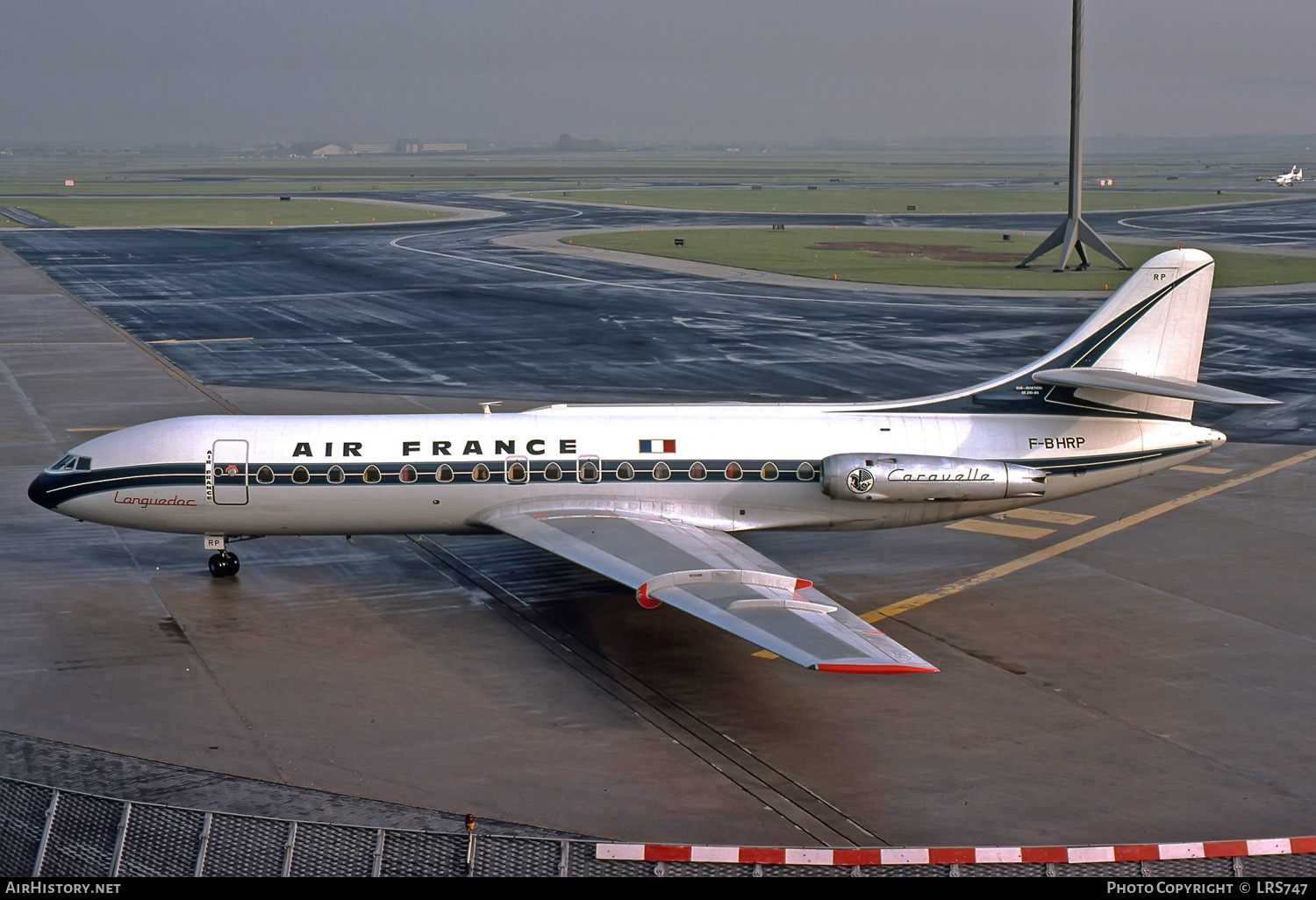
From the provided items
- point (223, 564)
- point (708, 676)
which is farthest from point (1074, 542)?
point (223, 564)

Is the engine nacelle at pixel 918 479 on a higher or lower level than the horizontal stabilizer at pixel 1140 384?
lower

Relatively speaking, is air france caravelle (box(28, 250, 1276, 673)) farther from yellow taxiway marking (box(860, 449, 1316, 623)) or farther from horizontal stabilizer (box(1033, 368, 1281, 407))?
yellow taxiway marking (box(860, 449, 1316, 623))

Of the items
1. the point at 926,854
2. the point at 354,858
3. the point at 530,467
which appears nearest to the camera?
the point at 354,858

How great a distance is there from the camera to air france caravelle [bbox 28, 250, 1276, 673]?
79.9 ft

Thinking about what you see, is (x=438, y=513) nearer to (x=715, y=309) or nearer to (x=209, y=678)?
(x=209, y=678)

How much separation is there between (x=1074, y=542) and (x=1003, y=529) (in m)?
1.76

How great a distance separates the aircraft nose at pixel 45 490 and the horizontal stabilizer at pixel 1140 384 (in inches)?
750

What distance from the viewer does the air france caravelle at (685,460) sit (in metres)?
24.3

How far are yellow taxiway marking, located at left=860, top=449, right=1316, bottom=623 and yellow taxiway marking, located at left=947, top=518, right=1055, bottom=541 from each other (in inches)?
29.1

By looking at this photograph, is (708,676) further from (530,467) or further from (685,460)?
(530,467)

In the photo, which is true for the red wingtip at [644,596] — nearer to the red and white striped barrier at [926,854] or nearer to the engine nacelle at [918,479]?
the engine nacelle at [918,479]

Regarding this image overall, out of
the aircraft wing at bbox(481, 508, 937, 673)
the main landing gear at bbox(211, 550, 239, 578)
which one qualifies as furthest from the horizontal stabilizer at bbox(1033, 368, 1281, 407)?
the main landing gear at bbox(211, 550, 239, 578)

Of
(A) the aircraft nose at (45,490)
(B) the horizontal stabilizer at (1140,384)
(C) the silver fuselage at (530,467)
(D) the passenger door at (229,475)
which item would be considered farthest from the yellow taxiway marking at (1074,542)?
(A) the aircraft nose at (45,490)

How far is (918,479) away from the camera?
23922mm
